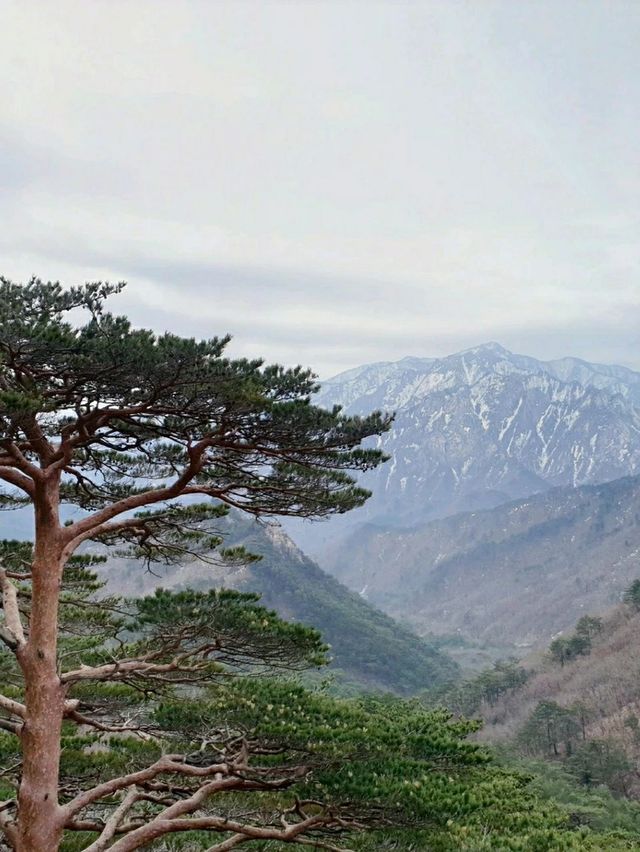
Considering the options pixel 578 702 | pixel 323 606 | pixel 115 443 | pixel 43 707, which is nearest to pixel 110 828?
pixel 43 707

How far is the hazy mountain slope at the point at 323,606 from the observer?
10100 cm

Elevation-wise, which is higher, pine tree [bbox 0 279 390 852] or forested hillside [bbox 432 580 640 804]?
pine tree [bbox 0 279 390 852]

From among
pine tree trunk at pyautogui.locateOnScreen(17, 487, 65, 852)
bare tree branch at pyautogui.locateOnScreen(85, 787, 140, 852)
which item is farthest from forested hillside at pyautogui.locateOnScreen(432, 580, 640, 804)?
pine tree trunk at pyautogui.locateOnScreen(17, 487, 65, 852)

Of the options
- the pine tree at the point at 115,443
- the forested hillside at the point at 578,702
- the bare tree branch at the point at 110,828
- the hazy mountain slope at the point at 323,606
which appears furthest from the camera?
the hazy mountain slope at the point at 323,606

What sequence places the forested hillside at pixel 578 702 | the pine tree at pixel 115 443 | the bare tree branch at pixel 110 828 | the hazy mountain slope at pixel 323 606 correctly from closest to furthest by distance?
the pine tree at pixel 115 443 → the bare tree branch at pixel 110 828 → the forested hillside at pixel 578 702 → the hazy mountain slope at pixel 323 606

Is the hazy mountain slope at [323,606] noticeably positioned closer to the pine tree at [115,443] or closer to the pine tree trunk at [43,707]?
the pine tree at [115,443]

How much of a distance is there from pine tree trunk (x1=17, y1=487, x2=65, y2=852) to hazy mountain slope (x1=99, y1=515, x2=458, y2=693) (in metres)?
88.9

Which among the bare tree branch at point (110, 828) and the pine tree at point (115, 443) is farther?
the bare tree branch at point (110, 828)

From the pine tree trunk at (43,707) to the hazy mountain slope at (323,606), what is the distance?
3502 inches

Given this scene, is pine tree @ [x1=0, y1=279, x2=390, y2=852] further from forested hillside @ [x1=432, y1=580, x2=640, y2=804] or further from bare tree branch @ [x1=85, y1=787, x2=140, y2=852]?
forested hillside @ [x1=432, y1=580, x2=640, y2=804]

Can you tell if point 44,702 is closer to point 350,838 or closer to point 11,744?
point 11,744

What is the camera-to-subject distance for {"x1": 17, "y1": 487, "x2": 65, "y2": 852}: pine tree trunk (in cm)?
675

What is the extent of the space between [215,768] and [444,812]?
2729mm

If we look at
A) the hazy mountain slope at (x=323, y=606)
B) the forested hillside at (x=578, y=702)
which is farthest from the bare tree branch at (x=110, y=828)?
the hazy mountain slope at (x=323, y=606)
